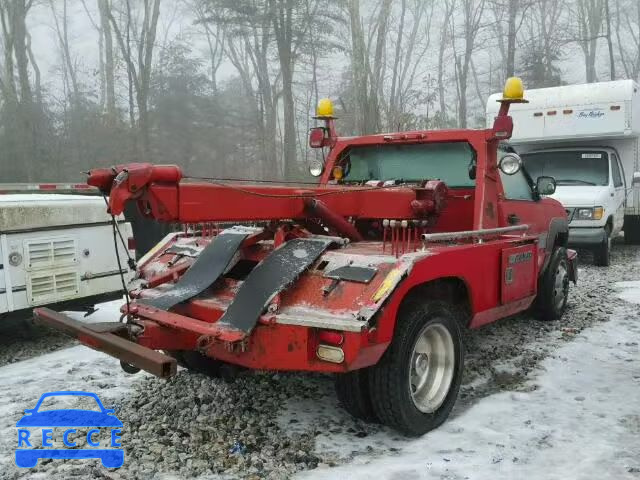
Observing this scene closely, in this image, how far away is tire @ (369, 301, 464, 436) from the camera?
11.0ft

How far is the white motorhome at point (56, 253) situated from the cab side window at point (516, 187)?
3514 mm

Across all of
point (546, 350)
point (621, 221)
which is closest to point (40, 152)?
point (621, 221)

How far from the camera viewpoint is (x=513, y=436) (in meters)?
3.54

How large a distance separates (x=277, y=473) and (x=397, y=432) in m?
0.88

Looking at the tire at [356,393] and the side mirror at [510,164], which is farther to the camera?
the side mirror at [510,164]

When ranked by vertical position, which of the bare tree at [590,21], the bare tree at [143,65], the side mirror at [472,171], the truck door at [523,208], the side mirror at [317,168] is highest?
the bare tree at [590,21]

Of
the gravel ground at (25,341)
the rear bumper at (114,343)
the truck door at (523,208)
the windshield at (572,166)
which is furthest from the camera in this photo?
the windshield at (572,166)

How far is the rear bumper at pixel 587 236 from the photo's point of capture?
31.4 ft

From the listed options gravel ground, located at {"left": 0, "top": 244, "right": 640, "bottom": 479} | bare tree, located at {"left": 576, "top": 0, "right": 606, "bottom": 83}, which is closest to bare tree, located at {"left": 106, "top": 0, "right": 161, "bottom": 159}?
gravel ground, located at {"left": 0, "top": 244, "right": 640, "bottom": 479}

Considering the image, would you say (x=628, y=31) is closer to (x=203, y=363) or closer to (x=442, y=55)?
(x=442, y=55)

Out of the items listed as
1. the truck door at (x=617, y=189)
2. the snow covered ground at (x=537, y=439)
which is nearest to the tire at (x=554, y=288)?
the snow covered ground at (x=537, y=439)

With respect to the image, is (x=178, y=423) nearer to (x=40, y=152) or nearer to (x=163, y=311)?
(x=163, y=311)

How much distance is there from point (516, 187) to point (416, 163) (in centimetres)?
105

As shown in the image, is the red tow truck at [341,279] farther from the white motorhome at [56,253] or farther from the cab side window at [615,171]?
the cab side window at [615,171]
